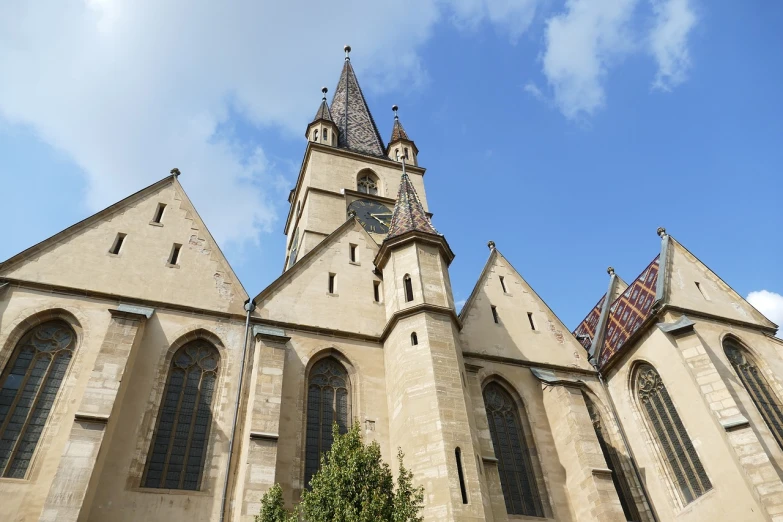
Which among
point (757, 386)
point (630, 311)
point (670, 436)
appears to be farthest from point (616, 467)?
point (630, 311)

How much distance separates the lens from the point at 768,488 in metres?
12.2

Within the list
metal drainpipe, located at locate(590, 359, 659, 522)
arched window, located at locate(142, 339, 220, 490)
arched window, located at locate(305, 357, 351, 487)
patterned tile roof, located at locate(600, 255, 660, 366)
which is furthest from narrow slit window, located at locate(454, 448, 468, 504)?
patterned tile roof, located at locate(600, 255, 660, 366)

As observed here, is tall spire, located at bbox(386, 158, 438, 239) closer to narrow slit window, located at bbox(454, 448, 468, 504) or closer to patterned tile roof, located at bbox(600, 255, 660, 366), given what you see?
patterned tile roof, located at bbox(600, 255, 660, 366)

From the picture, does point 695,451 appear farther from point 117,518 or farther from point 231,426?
point 117,518

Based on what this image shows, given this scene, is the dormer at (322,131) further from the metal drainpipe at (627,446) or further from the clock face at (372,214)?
the metal drainpipe at (627,446)

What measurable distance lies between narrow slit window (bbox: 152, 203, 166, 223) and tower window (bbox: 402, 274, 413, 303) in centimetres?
704

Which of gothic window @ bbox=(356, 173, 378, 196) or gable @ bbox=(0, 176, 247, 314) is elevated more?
gothic window @ bbox=(356, 173, 378, 196)

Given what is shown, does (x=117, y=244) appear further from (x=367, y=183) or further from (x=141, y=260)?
(x=367, y=183)

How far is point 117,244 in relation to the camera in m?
15.6

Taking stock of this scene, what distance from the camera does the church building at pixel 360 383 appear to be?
11.8 metres

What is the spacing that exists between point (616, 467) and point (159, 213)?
14.2 meters

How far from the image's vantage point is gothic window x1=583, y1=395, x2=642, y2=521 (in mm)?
14836

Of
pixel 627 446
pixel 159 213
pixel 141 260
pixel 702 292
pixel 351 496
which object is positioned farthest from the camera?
pixel 702 292

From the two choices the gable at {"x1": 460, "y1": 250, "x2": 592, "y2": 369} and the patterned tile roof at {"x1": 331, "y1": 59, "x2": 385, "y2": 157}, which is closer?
the gable at {"x1": 460, "y1": 250, "x2": 592, "y2": 369}
